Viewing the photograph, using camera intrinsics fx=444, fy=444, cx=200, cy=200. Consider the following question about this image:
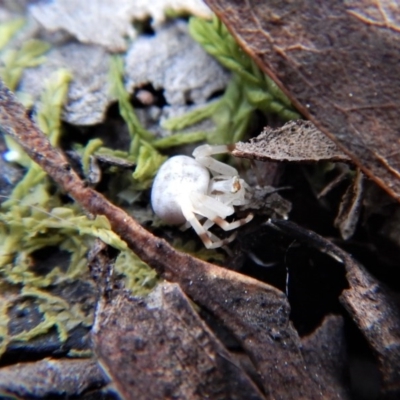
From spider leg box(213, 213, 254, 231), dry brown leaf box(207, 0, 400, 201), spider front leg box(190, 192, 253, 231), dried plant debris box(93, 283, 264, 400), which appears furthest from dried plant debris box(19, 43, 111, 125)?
dried plant debris box(93, 283, 264, 400)

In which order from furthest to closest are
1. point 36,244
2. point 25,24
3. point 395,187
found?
1. point 25,24
2. point 36,244
3. point 395,187

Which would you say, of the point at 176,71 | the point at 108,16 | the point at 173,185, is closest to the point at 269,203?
the point at 173,185

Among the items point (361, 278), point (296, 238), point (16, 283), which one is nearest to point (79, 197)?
point (16, 283)

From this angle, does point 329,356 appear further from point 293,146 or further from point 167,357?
point 293,146

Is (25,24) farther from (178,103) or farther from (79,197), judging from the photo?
(79,197)

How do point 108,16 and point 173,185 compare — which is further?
point 108,16

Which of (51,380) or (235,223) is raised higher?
(235,223)

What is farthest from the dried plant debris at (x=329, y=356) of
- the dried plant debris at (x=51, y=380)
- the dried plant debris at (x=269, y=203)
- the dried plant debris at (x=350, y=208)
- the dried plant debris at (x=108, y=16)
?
the dried plant debris at (x=108, y=16)
